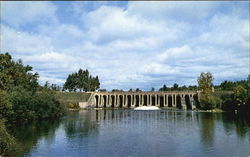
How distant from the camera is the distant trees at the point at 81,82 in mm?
170375

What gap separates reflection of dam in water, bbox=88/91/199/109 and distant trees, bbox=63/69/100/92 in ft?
47.0

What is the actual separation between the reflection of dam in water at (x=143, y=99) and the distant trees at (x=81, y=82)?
14333 millimetres

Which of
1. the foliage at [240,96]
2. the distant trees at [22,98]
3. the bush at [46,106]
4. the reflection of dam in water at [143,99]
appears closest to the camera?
the distant trees at [22,98]

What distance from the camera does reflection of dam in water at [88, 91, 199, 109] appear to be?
143 meters

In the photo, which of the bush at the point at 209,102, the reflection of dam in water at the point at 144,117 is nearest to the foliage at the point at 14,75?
the reflection of dam in water at the point at 144,117

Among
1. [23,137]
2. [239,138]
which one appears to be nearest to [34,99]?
[23,137]

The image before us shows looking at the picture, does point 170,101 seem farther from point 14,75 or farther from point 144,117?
point 14,75

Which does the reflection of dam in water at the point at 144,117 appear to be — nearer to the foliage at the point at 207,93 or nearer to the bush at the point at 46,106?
the bush at the point at 46,106

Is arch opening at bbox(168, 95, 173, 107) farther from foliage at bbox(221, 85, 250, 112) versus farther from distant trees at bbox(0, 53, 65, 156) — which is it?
distant trees at bbox(0, 53, 65, 156)

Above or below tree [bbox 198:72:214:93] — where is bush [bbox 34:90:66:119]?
below

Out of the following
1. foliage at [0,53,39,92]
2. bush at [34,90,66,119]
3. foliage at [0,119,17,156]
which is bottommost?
foliage at [0,119,17,156]

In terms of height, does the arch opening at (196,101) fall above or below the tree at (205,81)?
below

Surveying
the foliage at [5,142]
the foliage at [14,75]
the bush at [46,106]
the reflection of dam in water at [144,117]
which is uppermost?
the foliage at [14,75]

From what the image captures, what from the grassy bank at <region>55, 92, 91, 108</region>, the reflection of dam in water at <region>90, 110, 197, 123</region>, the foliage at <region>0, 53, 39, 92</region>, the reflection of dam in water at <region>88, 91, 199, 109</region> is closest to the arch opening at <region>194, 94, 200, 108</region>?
the reflection of dam in water at <region>88, 91, 199, 109</region>
